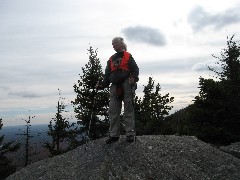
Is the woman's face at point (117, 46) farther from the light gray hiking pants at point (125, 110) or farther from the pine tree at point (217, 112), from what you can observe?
the pine tree at point (217, 112)

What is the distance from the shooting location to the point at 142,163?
7789 millimetres

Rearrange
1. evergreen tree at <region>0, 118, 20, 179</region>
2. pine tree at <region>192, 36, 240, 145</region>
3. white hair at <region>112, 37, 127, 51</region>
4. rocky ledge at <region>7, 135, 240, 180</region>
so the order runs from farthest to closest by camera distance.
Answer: evergreen tree at <region>0, 118, 20, 179</region>
pine tree at <region>192, 36, 240, 145</region>
white hair at <region>112, 37, 127, 51</region>
rocky ledge at <region>7, 135, 240, 180</region>

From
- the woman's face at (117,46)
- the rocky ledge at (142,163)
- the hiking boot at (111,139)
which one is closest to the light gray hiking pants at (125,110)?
the hiking boot at (111,139)

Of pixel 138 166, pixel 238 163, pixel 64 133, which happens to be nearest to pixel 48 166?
pixel 138 166

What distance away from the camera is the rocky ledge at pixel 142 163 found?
24.6ft

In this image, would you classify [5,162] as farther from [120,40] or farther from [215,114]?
[120,40]

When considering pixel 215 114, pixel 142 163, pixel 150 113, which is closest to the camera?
pixel 142 163

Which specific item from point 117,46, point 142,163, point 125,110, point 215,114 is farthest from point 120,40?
point 215,114

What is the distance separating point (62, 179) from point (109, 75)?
341cm

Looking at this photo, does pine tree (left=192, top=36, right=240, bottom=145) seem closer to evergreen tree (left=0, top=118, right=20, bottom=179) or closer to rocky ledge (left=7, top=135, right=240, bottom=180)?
rocky ledge (left=7, top=135, right=240, bottom=180)

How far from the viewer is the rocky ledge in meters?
7.51

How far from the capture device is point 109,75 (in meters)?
9.48

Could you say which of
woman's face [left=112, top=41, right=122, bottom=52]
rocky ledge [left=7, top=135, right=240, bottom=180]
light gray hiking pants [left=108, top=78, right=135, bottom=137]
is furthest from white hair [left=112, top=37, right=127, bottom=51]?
rocky ledge [left=7, top=135, right=240, bottom=180]

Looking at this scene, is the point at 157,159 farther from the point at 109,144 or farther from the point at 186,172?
the point at 109,144
